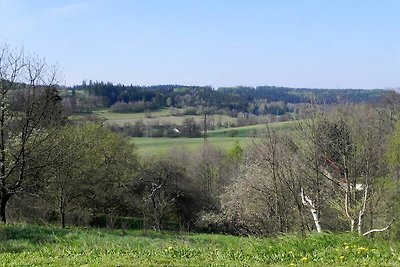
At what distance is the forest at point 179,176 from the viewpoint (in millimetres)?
23031

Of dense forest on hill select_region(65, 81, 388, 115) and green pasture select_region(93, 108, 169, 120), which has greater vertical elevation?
dense forest on hill select_region(65, 81, 388, 115)

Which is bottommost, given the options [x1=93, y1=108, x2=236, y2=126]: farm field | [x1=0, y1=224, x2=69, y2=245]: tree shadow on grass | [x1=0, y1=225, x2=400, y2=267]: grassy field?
[x1=93, y1=108, x2=236, y2=126]: farm field

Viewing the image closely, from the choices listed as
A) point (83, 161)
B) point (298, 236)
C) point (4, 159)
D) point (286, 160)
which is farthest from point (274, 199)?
point (298, 236)

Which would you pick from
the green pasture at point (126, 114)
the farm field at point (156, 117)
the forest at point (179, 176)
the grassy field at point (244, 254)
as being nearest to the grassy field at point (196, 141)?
the farm field at point (156, 117)

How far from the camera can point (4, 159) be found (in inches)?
806

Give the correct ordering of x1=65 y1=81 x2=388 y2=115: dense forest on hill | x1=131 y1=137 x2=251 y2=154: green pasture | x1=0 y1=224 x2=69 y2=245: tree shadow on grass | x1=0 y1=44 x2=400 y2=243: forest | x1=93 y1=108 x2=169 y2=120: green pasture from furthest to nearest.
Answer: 1. x1=65 y1=81 x2=388 y2=115: dense forest on hill
2. x1=93 y1=108 x2=169 y2=120: green pasture
3. x1=131 y1=137 x2=251 y2=154: green pasture
4. x1=0 y1=44 x2=400 y2=243: forest
5. x1=0 y1=224 x2=69 y2=245: tree shadow on grass

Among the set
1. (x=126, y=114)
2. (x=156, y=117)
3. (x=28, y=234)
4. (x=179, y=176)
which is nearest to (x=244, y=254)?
(x=28, y=234)

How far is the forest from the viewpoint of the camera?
23031 millimetres

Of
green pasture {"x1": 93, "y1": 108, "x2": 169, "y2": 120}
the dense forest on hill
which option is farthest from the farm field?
the dense forest on hill

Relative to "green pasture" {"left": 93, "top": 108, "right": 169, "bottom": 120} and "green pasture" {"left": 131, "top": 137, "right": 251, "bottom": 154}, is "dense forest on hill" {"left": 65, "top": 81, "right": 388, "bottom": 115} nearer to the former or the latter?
"green pasture" {"left": 93, "top": 108, "right": 169, "bottom": 120}

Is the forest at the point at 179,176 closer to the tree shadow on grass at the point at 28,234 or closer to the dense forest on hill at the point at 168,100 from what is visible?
the tree shadow on grass at the point at 28,234

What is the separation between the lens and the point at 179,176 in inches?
1865

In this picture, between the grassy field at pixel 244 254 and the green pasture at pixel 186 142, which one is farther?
the green pasture at pixel 186 142

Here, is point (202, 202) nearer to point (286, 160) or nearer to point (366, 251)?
point (286, 160)
